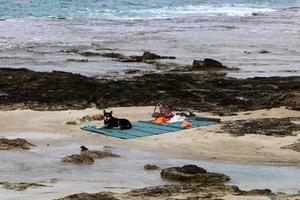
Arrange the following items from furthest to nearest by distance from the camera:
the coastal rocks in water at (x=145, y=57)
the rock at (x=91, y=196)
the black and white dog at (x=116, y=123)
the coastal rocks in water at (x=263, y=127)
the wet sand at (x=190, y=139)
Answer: the coastal rocks in water at (x=145, y=57) → the black and white dog at (x=116, y=123) → the coastal rocks in water at (x=263, y=127) → the wet sand at (x=190, y=139) → the rock at (x=91, y=196)

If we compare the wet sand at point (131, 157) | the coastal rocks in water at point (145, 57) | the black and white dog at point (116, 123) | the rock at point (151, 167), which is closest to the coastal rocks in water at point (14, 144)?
the wet sand at point (131, 157)

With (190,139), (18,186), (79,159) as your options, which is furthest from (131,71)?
(18,186)

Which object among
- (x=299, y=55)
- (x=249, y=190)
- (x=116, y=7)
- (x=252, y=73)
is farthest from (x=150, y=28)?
(x=249, y=190)

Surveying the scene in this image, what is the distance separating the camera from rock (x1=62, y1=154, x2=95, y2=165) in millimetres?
10022

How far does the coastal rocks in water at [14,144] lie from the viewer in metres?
11.1

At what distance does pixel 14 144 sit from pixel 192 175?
→ 12.1 feet

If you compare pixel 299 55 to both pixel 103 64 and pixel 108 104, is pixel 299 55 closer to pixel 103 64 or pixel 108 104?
→ pixel 103 64

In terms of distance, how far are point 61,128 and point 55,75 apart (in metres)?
6.00

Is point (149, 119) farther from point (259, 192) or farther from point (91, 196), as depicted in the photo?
point (91, 196)

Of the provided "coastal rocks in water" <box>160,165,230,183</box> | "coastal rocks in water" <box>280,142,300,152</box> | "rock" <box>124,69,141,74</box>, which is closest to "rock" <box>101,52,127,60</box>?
"rock" <box>124,69,141,74</box>

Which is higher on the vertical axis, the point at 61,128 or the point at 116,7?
the point at 116,7

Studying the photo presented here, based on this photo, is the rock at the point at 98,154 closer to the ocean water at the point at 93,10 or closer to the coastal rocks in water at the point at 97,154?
the coastal rocks in water at the point at 97,154

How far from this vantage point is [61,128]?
42.4 feet

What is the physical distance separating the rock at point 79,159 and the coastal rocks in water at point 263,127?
311cm
